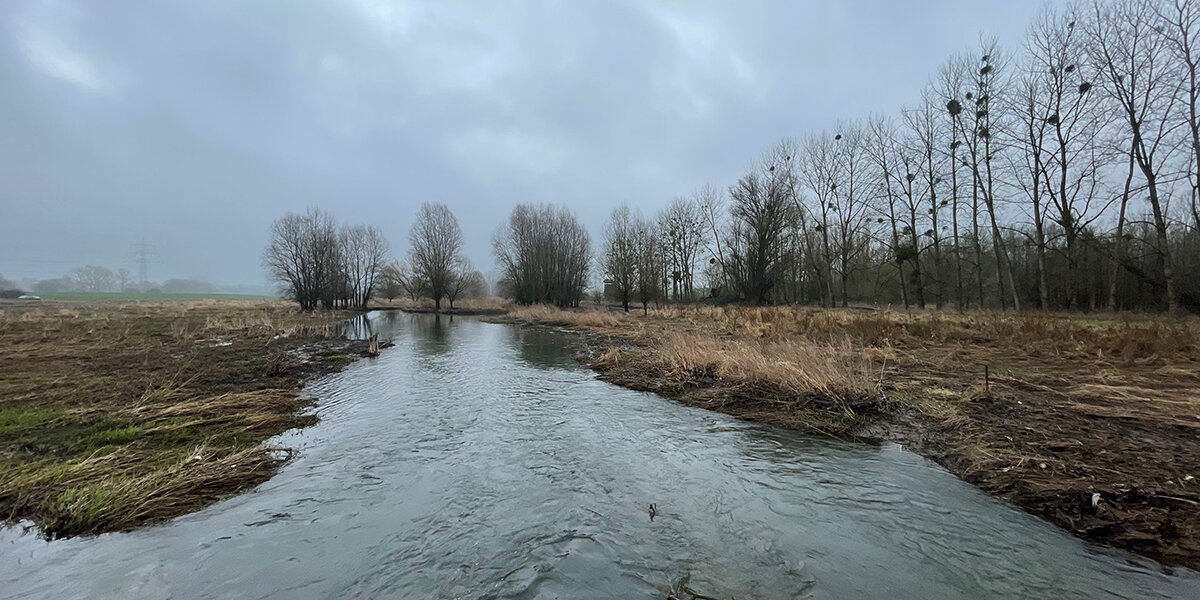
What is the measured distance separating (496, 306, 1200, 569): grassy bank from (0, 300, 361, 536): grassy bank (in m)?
7.45

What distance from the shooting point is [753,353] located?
1041cm

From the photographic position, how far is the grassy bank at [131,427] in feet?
14.2

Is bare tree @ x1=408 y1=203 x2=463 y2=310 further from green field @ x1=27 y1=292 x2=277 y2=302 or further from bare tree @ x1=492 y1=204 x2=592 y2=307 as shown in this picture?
green field @ x1=27 y1=292 x2=277 y2=302

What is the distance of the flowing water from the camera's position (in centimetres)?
335

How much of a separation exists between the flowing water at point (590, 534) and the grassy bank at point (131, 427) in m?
0.33

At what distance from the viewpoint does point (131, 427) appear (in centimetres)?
623

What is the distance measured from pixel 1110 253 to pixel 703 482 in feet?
87.3

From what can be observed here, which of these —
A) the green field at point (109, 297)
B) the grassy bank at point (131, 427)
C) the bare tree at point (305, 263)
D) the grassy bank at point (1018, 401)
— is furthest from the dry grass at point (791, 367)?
the green field at point (109, 297)

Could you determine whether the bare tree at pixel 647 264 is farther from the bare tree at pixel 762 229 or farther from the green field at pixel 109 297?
the green field at pixel 109 297

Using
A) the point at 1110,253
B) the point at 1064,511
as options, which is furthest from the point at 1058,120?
the point at 1064,511

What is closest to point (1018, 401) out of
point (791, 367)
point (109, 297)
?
point (791, 367)

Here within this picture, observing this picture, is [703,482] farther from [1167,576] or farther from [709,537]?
[1167,576]

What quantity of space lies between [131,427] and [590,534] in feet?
22.2

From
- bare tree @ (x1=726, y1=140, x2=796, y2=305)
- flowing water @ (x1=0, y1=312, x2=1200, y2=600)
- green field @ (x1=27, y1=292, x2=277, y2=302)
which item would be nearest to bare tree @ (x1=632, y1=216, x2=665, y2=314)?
bare tree @ (x1=726, y1=140, x2=796, y2=305)
